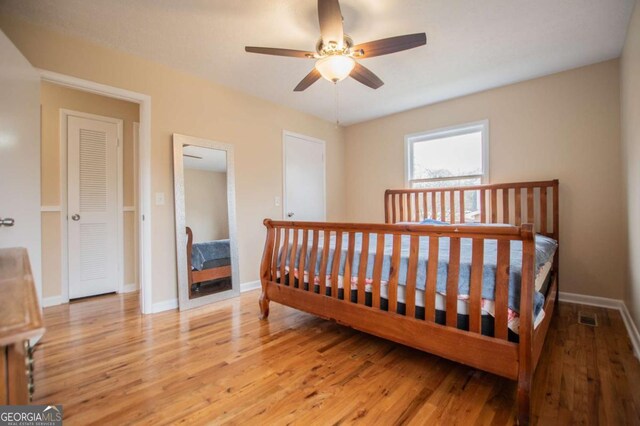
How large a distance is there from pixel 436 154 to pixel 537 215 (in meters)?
1.44

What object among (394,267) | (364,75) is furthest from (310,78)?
(394,267)

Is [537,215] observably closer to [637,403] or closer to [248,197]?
[637,403]

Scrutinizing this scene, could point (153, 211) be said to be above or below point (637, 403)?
above

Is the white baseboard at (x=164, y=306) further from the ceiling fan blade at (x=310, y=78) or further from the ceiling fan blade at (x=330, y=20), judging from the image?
the ceiling fan blade at (x=330, y=20)

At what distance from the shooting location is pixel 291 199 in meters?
4.16

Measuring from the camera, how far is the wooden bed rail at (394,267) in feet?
4.64

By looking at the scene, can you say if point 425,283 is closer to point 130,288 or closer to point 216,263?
point 216,263

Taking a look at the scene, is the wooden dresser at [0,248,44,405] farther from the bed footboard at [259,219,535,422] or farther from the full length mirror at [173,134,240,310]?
the full length mirror at [173,134,240,310]

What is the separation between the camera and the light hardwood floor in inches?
55.9

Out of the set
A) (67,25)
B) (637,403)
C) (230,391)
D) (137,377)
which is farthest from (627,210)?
(67,25)

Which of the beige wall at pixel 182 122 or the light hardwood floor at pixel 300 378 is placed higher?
the beige wall at pixel 182 122

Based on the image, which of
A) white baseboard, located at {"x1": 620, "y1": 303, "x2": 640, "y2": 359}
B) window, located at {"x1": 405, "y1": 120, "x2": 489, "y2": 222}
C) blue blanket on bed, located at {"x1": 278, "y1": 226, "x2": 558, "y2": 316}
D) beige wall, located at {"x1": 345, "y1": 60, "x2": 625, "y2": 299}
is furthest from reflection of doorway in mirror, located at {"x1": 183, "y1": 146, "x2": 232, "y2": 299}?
white baseboard, located at {"x1": 620, "y1": 303, "x2": 640, "y2": 359}

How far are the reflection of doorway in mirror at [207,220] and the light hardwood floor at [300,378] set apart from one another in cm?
76

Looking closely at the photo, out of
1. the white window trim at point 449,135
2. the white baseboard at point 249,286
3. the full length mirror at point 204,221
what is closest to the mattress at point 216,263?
the full length mirror at point 204,221
